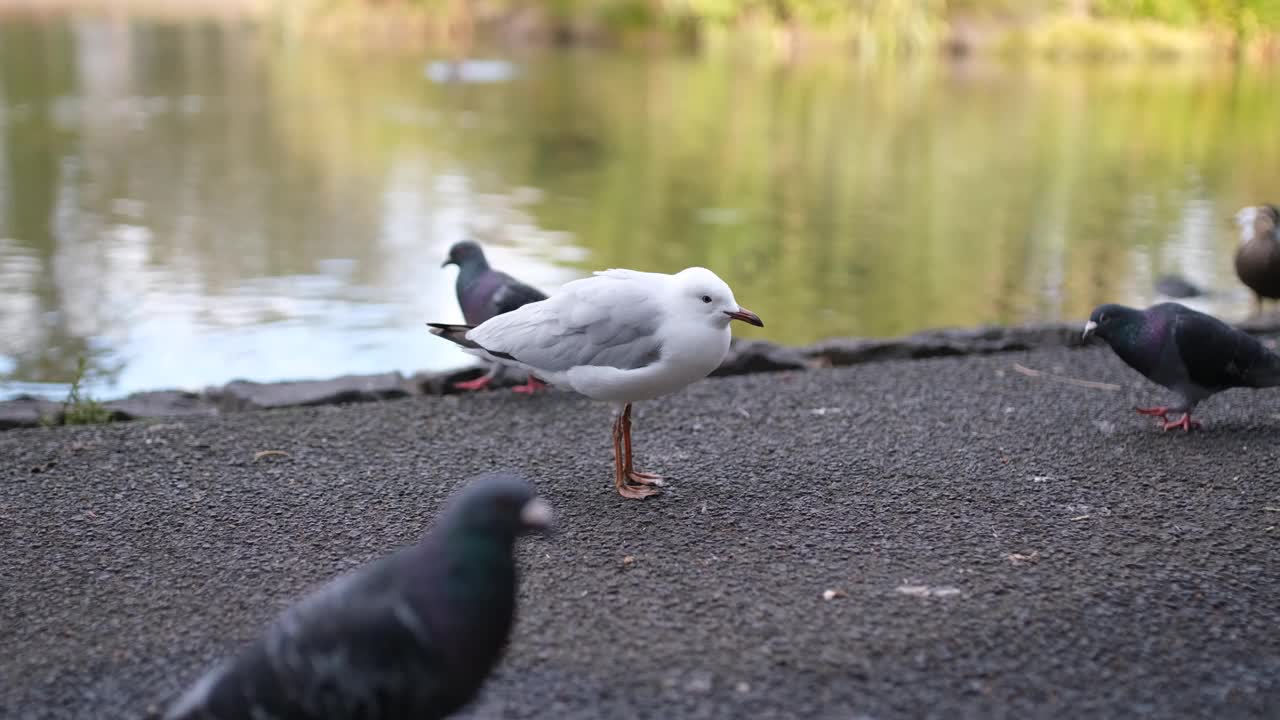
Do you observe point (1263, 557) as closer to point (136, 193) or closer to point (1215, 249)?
point (1215, 249)

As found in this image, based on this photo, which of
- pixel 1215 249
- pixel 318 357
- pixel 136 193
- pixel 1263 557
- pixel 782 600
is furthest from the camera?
pixel 136 193

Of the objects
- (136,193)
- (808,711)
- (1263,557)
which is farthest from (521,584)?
(136,193)

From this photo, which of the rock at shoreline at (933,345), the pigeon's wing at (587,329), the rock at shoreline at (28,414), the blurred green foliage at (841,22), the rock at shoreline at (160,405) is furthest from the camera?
the blurred green foliage at (841,22)

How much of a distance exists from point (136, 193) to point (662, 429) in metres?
10.4

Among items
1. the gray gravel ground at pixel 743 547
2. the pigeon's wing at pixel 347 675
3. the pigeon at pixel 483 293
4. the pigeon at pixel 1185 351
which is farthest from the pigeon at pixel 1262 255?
the pigeon's wing at pixel 347 675

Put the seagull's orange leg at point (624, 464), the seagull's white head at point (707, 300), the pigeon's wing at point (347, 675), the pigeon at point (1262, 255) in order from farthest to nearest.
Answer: the pigeon at point (1262, 255) < the seagull's orange leg at point (624, 464) < the seagull's white head at point (707, 300) < the pigeon's wing at point (347, 675)

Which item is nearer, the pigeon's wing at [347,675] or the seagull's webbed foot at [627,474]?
the pigeon's wing at [347,675]

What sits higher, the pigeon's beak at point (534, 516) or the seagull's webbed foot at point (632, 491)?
the pigeon's beak at point (534, 516)

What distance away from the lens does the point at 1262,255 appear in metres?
7.48

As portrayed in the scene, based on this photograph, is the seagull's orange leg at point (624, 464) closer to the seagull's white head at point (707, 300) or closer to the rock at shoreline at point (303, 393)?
the seagull's white head at point (707, 300)

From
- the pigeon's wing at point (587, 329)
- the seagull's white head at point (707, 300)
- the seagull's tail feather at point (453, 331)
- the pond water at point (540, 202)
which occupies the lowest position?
the pond water at point (540, 202)

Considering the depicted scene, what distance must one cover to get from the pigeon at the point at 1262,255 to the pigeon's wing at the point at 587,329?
4920 mm

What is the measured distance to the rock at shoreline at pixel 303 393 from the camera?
5.81m

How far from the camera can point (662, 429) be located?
5.22 meters
